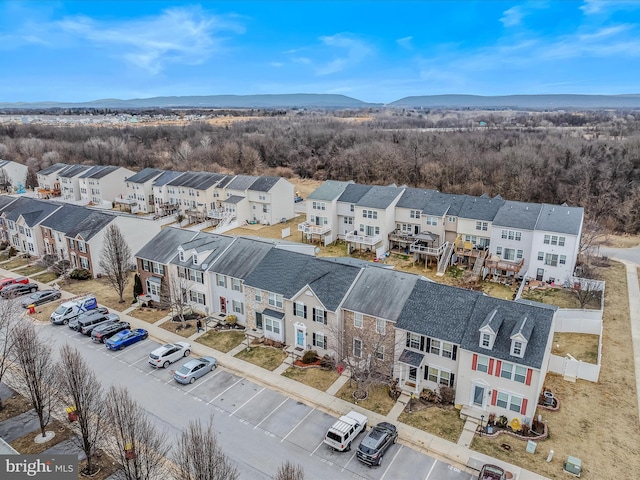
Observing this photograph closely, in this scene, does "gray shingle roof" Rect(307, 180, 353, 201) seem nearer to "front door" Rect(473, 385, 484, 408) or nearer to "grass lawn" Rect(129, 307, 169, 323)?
"grass lawn" Rect(129, 307, 169, 323)

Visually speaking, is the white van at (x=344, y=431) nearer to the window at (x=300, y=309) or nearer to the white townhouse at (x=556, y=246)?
the window at (x=300, y=309)

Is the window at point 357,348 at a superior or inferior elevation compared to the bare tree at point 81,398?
inferior

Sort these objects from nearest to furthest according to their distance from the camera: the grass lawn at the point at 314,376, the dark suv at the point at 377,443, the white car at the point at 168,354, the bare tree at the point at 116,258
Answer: the dark suv at the point at 377,443, the grass lawn at the point at 314,376, the white car at the point at 168,354, the bare tree at the point at 116,258

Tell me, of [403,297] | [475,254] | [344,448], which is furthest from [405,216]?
[344,448]

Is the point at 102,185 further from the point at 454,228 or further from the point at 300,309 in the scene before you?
the point at 454,228

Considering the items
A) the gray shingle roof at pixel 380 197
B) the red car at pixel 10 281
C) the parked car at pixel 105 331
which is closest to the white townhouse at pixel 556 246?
the gray shingle roof at pixel 380 197

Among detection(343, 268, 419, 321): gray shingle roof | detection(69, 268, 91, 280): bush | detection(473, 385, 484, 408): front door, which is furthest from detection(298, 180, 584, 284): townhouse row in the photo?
detection(69, 268, 91, 280): bush

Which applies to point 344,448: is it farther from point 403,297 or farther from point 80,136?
point 80,136
